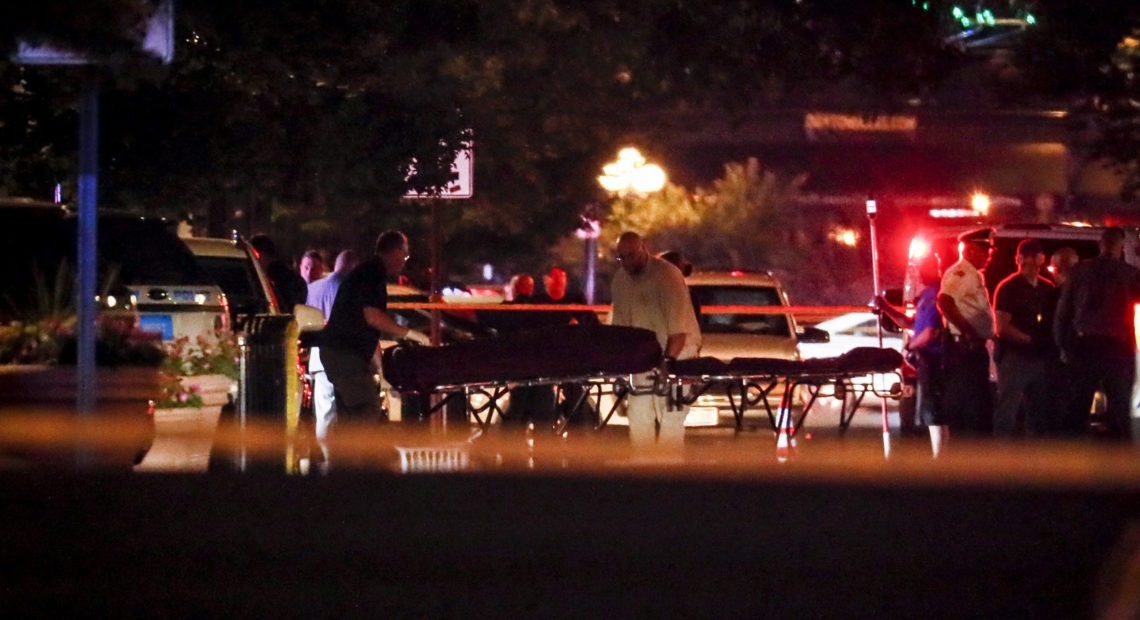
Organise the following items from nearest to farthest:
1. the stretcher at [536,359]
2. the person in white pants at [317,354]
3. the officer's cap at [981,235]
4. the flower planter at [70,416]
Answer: the flower planter at [70,416], the stretcher at [536,359], the person in white pants at [317,354], the officer's cap at [981,235]

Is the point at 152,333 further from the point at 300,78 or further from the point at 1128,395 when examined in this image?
the point at 1128,395

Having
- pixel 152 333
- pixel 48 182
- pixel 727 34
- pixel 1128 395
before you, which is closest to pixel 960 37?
pixel 727 34

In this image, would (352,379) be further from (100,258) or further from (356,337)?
(100,258)

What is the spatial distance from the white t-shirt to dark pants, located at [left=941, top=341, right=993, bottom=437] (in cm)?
236

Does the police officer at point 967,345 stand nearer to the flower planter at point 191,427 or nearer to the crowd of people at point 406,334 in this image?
the crowd of people at point 406,334

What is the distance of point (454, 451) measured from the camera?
9.38 meters

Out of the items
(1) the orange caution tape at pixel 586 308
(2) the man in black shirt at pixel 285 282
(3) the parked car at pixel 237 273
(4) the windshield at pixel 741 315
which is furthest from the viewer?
(2) the man in black shirt at pixel 285 282

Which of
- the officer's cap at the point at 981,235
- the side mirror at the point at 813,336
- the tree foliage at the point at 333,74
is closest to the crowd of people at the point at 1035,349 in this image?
the officer's cap at the point at 981,235

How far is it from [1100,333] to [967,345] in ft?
3.47

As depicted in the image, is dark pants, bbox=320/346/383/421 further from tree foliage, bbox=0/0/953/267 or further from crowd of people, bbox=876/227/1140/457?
crowd of people, bbox=876/227/1140/457

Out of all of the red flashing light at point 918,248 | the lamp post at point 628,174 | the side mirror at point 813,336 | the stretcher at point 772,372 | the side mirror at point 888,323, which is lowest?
the stretcher at point 772,372

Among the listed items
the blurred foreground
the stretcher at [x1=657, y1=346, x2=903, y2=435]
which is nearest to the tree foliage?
the blurred foreground

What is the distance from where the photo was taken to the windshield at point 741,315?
16250mm

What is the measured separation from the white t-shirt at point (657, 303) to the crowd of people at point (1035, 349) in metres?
2.21
